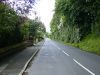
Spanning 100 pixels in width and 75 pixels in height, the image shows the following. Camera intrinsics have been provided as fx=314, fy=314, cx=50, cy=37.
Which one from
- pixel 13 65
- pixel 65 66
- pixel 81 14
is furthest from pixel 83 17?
pixel 65 66

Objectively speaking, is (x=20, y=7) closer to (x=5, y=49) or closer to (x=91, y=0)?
(x=5, y=49)

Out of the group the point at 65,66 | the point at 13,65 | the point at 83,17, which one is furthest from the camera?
the point at 83,17

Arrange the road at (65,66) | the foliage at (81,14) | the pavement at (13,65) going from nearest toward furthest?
1. the road at (65,66)
2. the pavement at (13,65)
3. the foliage at (81,14)

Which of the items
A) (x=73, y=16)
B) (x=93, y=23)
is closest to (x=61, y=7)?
(x=73, y=16)

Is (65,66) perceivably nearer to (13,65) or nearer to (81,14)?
(13,65)

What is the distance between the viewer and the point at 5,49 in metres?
30.1

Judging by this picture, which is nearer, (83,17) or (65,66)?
(65,66)

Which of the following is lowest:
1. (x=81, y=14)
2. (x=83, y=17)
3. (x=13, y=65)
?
(x=13, y=65)

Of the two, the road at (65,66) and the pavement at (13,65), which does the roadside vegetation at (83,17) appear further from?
the pavement at (13,65)

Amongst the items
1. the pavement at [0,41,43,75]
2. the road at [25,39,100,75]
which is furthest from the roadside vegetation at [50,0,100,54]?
the pavement at [0,41,43,75]

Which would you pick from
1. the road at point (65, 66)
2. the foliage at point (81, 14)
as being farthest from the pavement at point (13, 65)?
the foliage at point (81, 14)

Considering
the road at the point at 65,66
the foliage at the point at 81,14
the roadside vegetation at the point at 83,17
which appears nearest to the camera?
the road at the point at 65,66

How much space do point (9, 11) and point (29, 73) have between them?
1185 centimetres

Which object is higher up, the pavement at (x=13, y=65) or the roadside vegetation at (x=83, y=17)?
the roadside vegetation at (x=83, y=17)
